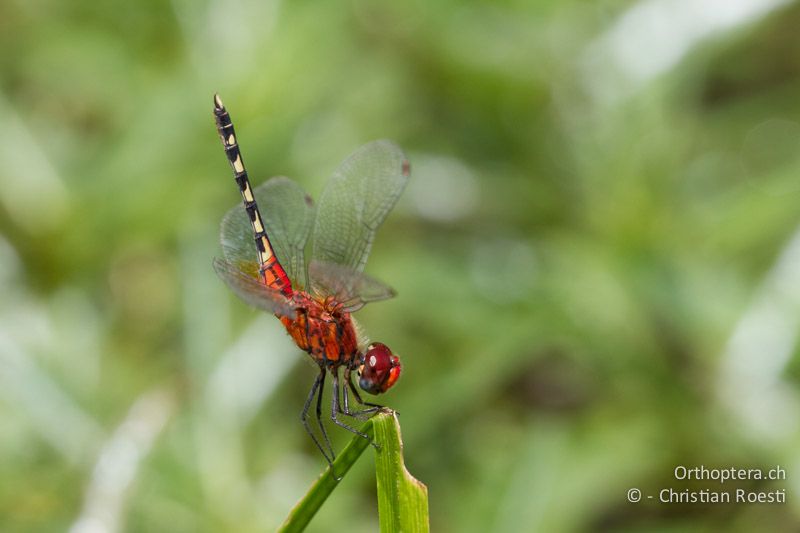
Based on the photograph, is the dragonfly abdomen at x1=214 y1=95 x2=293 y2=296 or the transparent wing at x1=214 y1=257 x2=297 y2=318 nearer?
the transparent wing at x1=214 y1=257 x2=297 y2=318

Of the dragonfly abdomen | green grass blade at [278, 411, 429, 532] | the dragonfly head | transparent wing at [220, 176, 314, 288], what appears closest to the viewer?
green grass blade at [278, 411, 429, 532]

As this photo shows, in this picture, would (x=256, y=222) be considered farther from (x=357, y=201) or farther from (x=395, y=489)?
(x=395, y=489)

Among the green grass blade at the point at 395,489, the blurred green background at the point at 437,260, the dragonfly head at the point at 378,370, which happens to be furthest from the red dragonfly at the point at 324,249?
the blurred green background at the point at 437,260

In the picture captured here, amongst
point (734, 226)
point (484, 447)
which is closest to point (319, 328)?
point (484, 447)

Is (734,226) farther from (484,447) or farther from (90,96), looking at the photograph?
(90,96)

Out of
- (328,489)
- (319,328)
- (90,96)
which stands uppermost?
(90,96)

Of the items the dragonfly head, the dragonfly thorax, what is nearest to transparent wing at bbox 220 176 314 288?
Result: the dragonfly thorax

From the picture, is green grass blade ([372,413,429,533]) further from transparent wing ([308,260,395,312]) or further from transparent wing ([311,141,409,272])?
transparent wing ([311,141,409,272])
